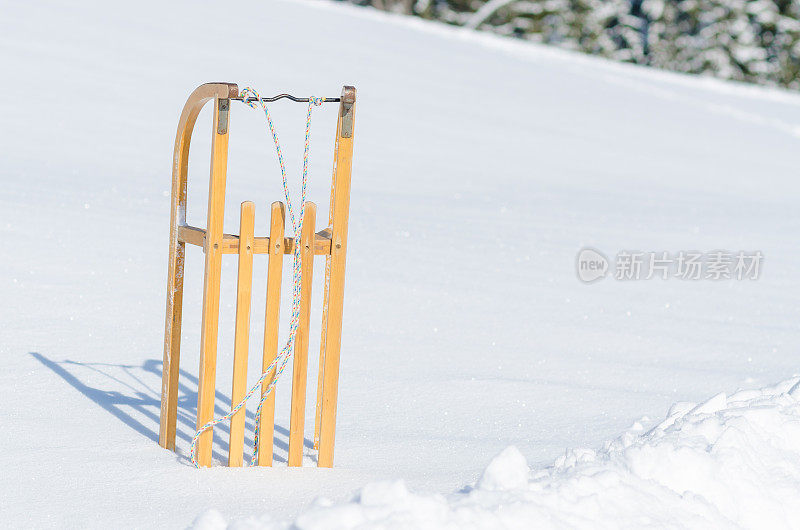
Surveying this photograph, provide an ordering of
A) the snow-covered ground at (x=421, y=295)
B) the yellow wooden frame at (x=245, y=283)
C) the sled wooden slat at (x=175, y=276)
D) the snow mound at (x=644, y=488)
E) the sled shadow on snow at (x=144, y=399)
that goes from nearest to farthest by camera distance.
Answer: the snow mound at (x=644, y=488), the snow-covered ground at (x=421, y=295), the yellow wooden frame at (x=245, y=283), the sled wooden slat at (x=175, y=276), the sled shadow on snow at (x=144, y=399)

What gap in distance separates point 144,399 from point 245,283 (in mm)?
981

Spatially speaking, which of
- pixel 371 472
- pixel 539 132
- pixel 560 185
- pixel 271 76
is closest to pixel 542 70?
pixel 539 132

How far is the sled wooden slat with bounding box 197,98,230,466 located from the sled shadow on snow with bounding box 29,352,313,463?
19cm

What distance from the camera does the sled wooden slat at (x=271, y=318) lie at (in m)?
2.32

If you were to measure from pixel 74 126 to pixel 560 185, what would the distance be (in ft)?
13.7

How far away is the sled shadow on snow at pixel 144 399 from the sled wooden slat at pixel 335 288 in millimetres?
265

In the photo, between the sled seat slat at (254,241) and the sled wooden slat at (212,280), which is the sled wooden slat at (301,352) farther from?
the sled wooden slat at (212,280)

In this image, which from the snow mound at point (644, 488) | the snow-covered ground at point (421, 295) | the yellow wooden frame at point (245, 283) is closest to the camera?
the snow mound at point (644, 488)

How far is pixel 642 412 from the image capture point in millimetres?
3369

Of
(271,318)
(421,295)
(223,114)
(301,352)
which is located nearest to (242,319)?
(271,318)

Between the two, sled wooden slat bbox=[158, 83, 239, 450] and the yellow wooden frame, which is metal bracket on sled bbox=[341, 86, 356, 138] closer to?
the yellow wooden frame

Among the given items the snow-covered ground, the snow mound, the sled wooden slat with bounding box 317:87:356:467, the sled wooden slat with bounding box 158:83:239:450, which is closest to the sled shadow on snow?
the snow-covered ground

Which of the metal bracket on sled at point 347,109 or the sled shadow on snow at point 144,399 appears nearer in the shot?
the metal bracket on sled at point 347,109

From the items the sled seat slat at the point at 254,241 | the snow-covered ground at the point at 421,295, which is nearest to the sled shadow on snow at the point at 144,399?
the snow-covered ground at the point at 421,295
